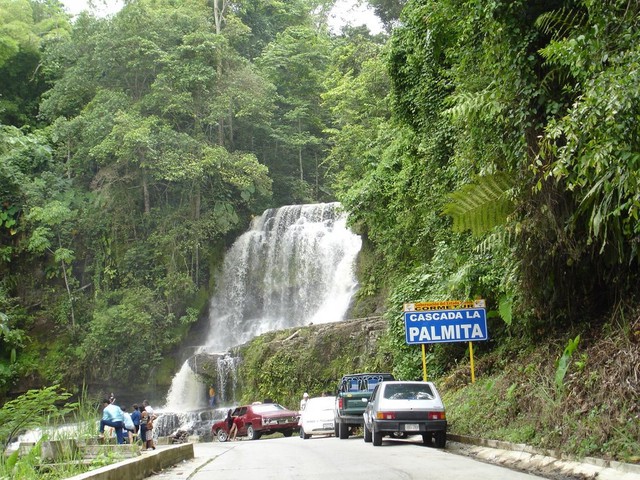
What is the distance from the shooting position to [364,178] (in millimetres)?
29625

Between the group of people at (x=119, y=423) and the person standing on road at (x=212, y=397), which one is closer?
the group of people at (x=119, y=423)

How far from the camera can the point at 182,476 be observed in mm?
10805

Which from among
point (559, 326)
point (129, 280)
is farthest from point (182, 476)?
point (129, 280)

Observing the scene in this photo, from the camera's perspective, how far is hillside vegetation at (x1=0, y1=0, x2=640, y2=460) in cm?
1023

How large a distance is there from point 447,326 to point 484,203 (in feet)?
19.7

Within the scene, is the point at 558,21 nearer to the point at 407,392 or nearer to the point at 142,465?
the point at 407,392

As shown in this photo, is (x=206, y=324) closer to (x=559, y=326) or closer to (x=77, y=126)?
(x=77, y=126)

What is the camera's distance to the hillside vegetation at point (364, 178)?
10227 millimetres

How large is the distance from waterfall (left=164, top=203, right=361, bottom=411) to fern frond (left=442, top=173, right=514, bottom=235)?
23.8 metres

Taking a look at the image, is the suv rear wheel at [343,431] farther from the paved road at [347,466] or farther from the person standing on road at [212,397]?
the person standing on road at [212,397]

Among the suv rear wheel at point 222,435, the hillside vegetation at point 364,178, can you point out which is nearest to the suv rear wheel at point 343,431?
the hillside vegetation at point 364,178

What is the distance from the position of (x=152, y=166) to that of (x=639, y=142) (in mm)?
34896

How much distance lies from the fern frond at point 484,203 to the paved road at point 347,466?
408 cm

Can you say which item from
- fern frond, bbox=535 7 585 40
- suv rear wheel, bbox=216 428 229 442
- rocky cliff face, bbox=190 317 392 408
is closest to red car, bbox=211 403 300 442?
suv rear wheel, bbox=216 428 229 442
